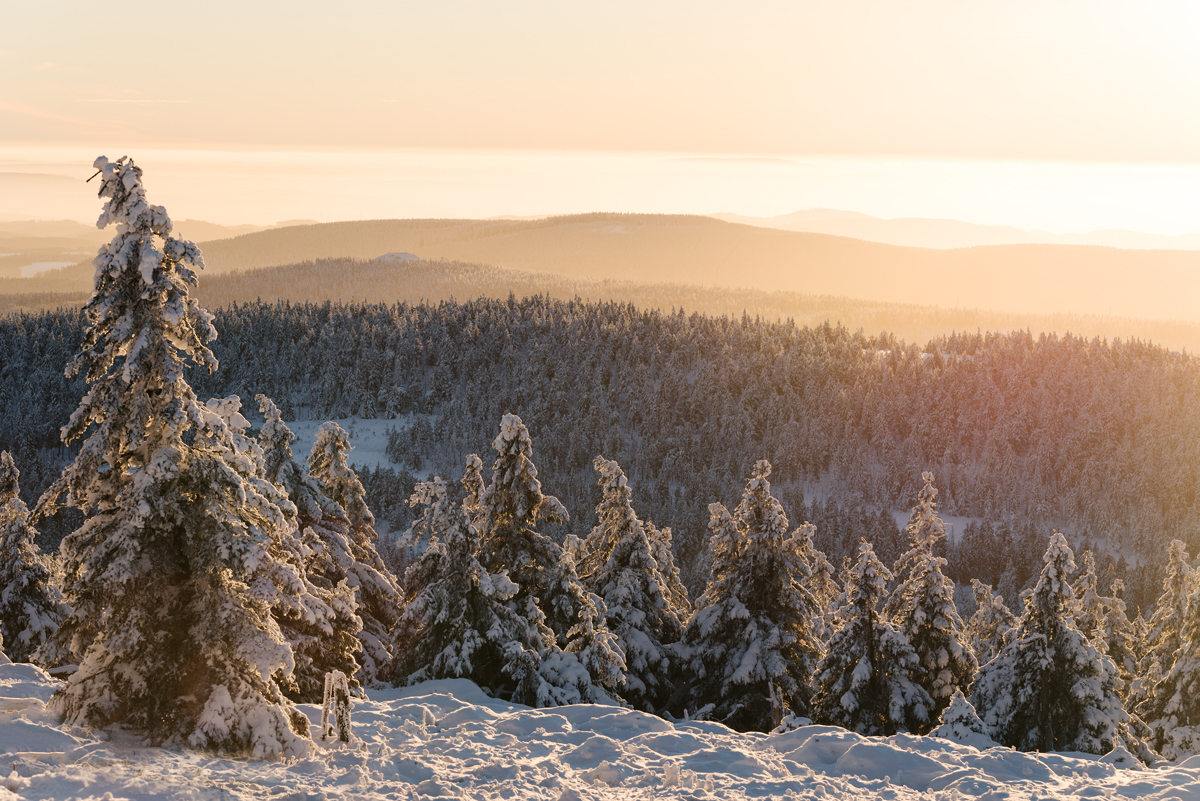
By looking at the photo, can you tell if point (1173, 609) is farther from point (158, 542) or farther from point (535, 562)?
point (158, 542)

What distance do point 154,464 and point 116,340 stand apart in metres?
2.04

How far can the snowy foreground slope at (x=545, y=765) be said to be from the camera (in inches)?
451

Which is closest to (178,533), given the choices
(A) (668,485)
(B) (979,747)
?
(B) (979,747)

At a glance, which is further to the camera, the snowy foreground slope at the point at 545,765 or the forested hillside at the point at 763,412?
the forested hillside at the point at 763,412

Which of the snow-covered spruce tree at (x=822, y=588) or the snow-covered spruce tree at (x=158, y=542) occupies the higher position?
the snow-covered spruce tree at (x=158, y=542)

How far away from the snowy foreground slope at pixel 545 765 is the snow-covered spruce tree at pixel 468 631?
14.2ft

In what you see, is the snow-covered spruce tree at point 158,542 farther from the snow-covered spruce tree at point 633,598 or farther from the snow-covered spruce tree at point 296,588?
the snow-covered spruce tree at point 633,598

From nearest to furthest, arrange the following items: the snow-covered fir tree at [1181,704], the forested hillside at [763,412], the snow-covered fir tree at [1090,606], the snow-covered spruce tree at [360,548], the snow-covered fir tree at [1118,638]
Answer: the snow-covered fir tree at [1181,704], the snow-covered spruce tree at [360,548], the snow-covered fir tree at [1090,606], the snow-covered fir tree at [1118,638], the forested hillside at [763,412]

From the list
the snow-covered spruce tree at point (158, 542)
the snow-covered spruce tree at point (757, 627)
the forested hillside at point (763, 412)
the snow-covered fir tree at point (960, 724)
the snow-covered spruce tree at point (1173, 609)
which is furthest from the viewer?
the forested hillside at point (763, 412)

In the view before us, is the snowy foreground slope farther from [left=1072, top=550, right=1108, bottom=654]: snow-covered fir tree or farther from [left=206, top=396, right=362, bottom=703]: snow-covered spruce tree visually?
[left=1072, top=550, right=1108, bottom=654]: snow-covered fir tree

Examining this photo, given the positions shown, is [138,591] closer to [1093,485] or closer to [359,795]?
[359,795]

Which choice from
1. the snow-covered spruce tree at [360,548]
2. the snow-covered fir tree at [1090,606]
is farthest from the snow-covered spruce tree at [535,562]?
the snow-covered fir tree at [1090,606]

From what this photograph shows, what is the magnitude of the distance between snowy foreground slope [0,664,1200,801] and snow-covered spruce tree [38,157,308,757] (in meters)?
0.62

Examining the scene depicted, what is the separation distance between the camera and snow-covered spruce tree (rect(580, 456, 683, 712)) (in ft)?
85.1
